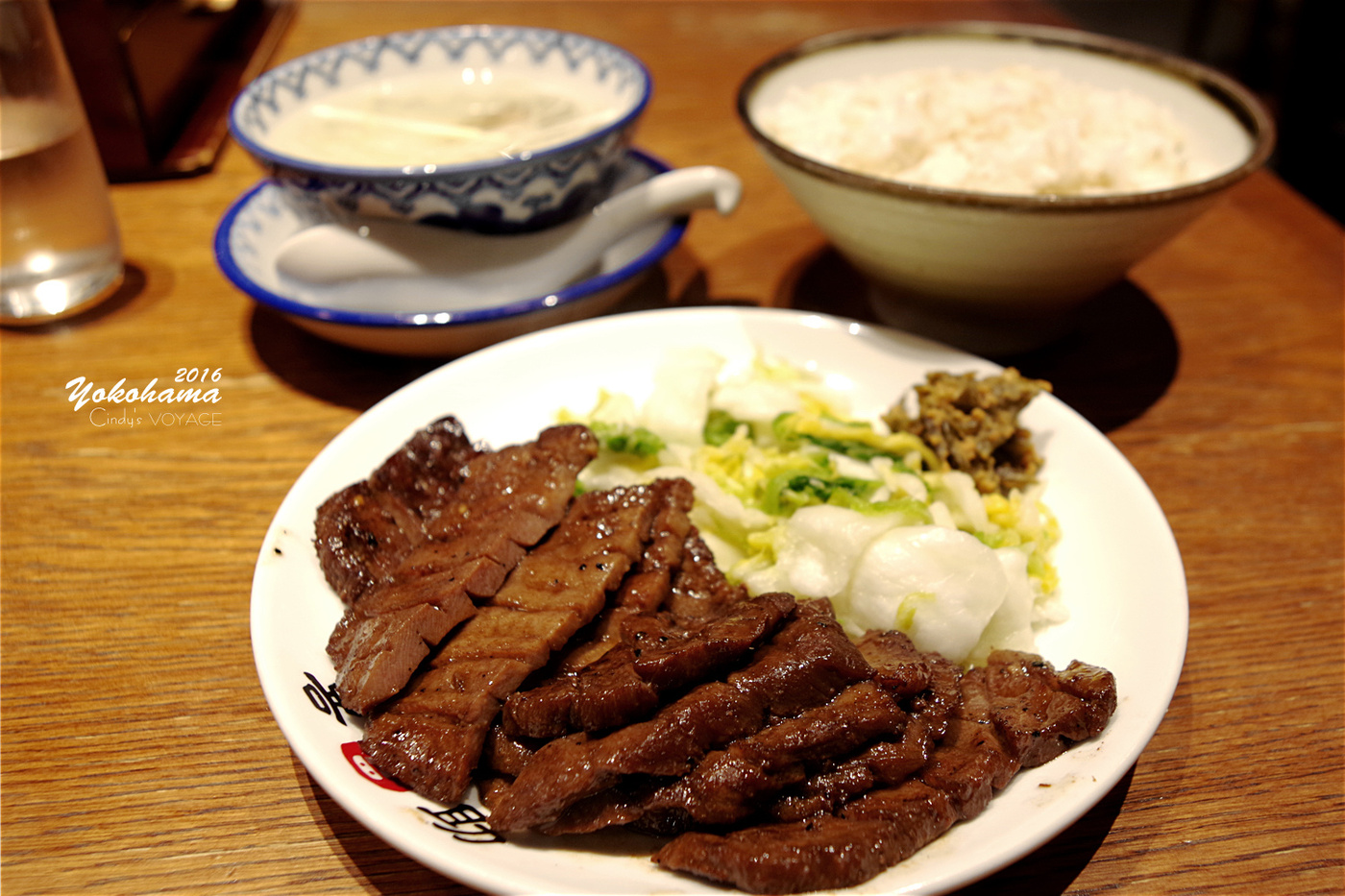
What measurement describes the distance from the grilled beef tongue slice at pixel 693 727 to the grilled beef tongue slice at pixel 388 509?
598 mm

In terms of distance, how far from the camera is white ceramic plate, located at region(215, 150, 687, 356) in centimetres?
248

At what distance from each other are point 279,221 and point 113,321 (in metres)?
0.63

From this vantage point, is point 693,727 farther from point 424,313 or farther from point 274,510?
point 424,313

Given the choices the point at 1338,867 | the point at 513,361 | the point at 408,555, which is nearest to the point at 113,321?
the point at 513,361

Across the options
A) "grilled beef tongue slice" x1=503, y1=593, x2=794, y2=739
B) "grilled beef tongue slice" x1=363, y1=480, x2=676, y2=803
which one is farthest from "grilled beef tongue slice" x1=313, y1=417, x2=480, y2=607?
"grilled beef tongue slice" x1=503, y1=593, x2=794, y2=739

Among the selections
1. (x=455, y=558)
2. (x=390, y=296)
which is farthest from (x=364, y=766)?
(x=390, y=296)

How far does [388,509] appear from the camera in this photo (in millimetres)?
1958

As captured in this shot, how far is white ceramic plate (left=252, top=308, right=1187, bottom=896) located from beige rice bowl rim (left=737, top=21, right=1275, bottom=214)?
1.39 ft

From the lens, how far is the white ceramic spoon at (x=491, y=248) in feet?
8.71

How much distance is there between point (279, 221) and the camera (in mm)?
3055

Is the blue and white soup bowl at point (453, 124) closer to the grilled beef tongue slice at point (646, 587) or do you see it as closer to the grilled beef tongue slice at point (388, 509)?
the grilled beef tongue slice at point (388, 509)

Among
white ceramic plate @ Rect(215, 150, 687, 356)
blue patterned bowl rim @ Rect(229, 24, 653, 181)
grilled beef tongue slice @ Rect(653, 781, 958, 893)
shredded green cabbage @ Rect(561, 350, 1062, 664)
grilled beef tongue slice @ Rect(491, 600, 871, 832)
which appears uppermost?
blue patterned bowl rim @ Rect(229, 24, 653, 181)

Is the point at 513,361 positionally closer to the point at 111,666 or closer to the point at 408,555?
the point at 408,555

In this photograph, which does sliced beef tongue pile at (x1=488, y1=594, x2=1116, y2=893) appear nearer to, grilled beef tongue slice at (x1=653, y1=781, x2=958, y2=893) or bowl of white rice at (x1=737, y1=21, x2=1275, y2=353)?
grilled beef tongue slice at (x1=653, y1=781, x2=958, y2=893)
